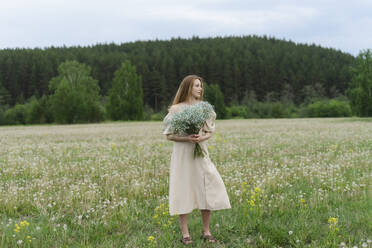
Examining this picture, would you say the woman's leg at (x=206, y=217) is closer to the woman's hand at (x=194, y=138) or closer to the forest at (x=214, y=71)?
the woman's hand at (x=194, y=138)

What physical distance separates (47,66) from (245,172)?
386 ft

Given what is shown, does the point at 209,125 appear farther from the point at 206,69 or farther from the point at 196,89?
the point at 206,69

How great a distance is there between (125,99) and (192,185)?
65616mm

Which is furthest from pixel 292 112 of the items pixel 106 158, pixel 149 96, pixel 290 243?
pixel 290 243

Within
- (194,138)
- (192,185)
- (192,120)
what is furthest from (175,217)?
(192,120)

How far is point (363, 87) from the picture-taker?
1709 inches

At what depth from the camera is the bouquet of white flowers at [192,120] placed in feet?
14.8

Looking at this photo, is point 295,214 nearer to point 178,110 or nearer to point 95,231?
point 178,110

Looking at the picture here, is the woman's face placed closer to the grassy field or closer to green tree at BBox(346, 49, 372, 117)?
the grassy field

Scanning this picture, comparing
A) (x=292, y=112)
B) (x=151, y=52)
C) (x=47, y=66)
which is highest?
(x=151, y=52)

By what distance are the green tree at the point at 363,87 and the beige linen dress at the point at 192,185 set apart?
44870mm

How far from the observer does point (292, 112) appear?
92.1m

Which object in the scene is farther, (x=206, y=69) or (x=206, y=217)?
(x=206, y=69)

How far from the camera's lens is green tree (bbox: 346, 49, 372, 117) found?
43.3 m
